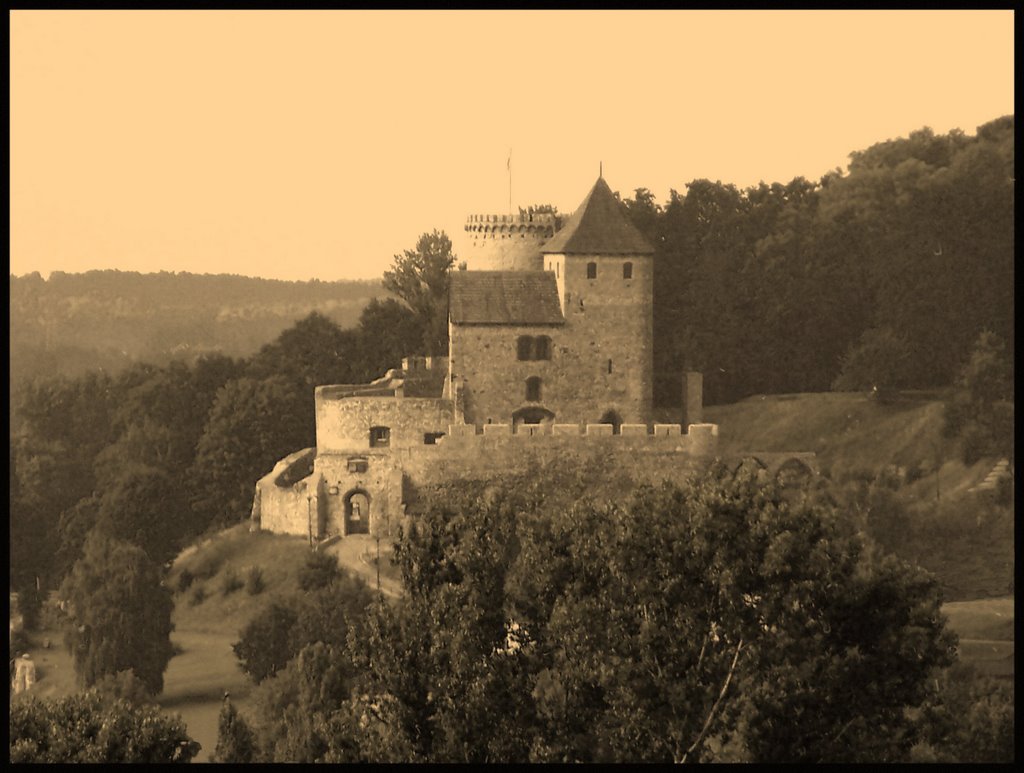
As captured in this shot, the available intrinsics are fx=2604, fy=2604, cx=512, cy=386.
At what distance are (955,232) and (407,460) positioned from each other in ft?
64.6

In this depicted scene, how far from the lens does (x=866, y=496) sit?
59406mm

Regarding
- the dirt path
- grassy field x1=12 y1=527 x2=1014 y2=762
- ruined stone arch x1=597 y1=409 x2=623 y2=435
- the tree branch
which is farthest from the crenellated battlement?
the tree branch

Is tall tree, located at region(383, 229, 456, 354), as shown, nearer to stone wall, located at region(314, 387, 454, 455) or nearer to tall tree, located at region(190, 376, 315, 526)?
tall tree, located at region(190, 376, 315, 526)

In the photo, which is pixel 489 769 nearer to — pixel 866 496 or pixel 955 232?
pixel 866 496

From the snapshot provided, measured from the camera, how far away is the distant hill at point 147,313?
326ft

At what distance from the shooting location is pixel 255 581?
59.6m

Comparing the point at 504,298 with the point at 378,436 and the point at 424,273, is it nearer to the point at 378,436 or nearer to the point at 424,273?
the point at 378,436

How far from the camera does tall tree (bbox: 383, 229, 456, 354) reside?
239ft

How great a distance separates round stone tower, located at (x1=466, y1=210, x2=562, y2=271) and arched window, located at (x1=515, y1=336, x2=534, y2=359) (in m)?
3.59

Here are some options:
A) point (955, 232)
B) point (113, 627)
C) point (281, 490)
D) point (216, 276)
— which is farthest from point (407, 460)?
point (216, 276)

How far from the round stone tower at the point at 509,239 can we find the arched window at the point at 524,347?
11.8 ft

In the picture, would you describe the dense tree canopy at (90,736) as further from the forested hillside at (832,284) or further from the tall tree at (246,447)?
the forested hillside at (832,284)

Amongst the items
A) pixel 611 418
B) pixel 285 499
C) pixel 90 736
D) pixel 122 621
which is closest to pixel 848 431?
pixel 611 418

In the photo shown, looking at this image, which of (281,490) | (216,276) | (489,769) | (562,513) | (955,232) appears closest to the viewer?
(489,769)
